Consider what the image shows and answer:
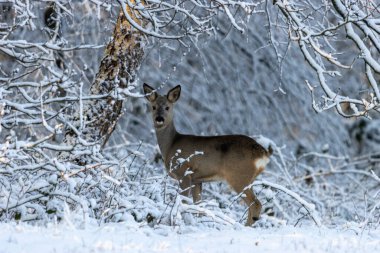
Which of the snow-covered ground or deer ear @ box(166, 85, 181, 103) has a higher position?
deer ear @ box(166, 85, 181, 103)

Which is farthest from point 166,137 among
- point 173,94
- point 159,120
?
point 173,94

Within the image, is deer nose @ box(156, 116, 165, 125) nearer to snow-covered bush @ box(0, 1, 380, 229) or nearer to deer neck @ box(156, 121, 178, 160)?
deer neck @ box(156, 121, 178, 160)

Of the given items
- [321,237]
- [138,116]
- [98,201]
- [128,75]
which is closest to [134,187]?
[98,201]

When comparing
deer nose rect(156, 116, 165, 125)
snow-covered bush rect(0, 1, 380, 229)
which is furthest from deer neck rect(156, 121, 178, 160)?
snow-covered bush rect(0, 1, 380, 229)

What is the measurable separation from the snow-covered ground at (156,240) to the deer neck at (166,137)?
12.1 feet

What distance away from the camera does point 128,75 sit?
8.33 metres

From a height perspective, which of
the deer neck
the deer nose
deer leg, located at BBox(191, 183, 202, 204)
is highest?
the deer nose

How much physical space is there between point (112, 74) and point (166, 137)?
1658 millimetres

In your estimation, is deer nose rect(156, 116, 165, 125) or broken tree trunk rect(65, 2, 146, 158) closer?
broken tree trunk rect(65, 2, 146, 158)

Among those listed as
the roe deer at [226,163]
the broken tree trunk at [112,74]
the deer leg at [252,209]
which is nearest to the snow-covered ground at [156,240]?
the broken tree trunk at [112,74]

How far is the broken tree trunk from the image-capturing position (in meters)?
8.21

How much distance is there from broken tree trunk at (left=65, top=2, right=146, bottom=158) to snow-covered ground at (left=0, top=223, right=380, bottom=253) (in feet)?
8.08

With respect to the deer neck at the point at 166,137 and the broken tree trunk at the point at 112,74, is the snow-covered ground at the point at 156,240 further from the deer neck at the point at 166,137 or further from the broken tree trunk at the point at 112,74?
the deer neck at the point at 166,137

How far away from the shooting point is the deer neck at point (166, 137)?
9.64m
